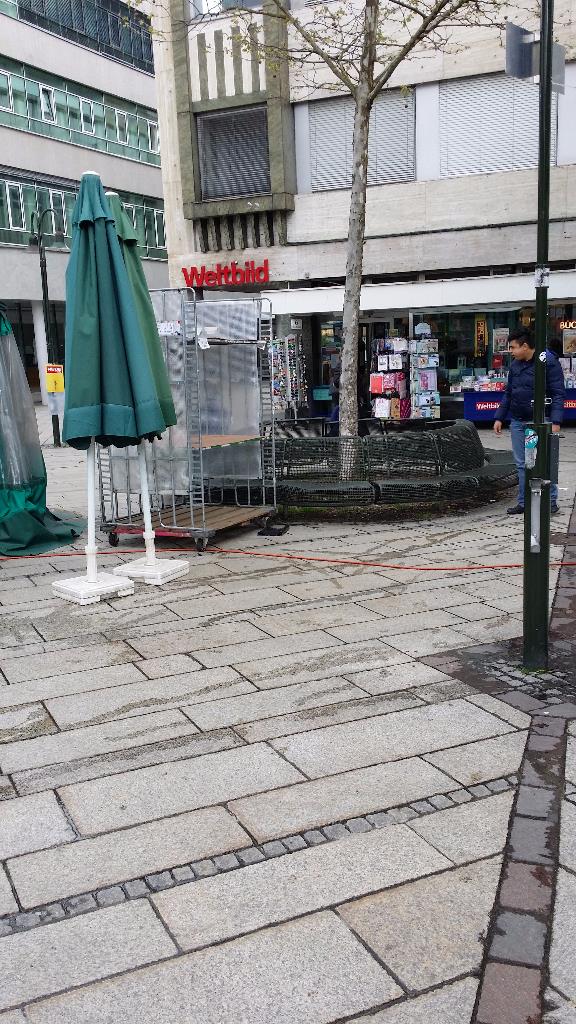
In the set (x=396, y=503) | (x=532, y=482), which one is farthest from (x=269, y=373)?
(x=532, y=482)

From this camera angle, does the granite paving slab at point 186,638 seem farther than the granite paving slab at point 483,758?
Yes

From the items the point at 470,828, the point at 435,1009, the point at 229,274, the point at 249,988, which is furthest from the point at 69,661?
the point at 229,274

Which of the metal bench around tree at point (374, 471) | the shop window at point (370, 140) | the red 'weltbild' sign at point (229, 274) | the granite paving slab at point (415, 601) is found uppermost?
the shop window at point (370, 140)

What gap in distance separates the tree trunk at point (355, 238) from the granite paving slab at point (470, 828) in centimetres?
693

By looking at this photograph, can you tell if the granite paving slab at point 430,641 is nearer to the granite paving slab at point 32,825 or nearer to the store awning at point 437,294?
the granite paving slab at point 32,825

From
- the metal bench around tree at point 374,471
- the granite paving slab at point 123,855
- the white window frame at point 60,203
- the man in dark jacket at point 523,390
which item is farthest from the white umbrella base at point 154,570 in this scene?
the white window frame at point 60,203

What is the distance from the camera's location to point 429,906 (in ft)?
9.90

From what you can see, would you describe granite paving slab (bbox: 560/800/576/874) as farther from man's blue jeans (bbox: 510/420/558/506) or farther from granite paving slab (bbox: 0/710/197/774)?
man's blue jeans (bbox: 510/420/558/506)

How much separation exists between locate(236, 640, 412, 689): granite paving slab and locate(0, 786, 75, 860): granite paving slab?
1553 millimetres

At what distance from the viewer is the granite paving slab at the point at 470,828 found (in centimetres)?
334

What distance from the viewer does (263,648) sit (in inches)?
222

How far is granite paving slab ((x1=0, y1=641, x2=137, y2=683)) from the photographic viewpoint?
5.31 meters

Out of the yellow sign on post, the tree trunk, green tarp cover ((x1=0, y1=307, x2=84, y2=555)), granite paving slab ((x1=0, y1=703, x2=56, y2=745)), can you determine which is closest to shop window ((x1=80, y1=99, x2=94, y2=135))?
the yellow sign on post

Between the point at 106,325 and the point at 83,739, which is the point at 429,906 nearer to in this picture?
the point at 83,739
